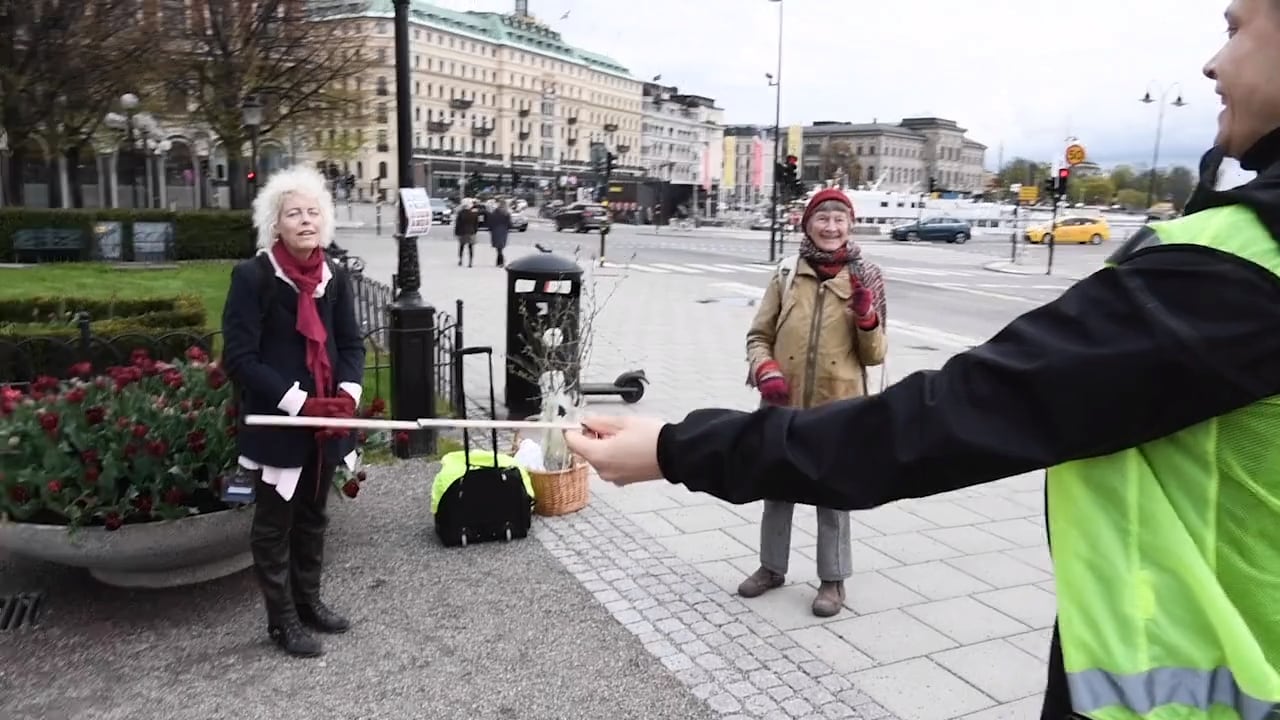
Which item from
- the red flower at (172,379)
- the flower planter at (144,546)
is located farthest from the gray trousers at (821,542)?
the red flower at (172,379)

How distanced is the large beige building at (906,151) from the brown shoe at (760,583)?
139342mm

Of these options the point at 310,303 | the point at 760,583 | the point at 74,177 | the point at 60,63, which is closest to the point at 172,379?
the point at 310,303

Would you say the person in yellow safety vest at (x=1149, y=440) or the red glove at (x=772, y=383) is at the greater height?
the person in yellow safety vest at (x=1149, y=440)

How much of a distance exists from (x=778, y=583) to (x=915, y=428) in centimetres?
397

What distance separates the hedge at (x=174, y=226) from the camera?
23234 mm

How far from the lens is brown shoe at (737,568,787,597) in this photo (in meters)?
4.90

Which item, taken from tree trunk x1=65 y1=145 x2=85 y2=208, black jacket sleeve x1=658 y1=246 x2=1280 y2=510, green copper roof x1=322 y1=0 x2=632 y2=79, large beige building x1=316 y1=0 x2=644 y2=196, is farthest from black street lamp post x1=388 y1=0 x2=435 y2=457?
green copper roof x1=322 y1=0 x2=632 y2=79

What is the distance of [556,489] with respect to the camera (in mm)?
6051

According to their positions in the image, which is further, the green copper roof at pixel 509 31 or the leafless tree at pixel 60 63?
the green copper roof at pixel 509 31

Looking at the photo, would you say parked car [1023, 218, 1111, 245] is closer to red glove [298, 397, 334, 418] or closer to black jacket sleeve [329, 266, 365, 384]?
black jacket sleeve [329, 266, 365, 384]

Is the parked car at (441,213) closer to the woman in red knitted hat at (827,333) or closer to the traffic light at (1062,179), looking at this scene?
the traffic light at (1062,179)

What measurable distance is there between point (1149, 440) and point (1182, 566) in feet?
0.54

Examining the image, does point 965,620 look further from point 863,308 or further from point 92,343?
point 92,343

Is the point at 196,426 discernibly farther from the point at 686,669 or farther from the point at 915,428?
the point at 915,428
